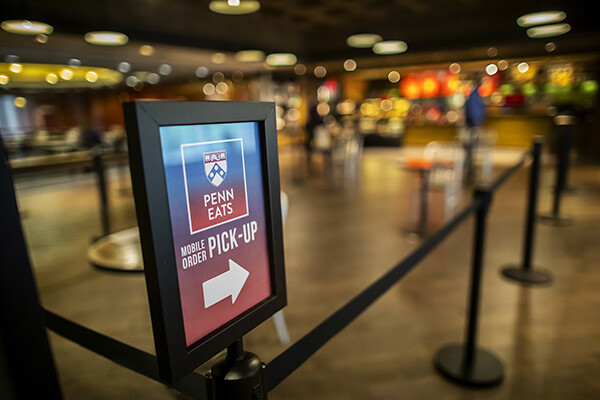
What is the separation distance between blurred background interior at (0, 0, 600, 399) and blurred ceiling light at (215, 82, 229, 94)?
75 millimetres

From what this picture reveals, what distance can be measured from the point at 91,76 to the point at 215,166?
10017 mm

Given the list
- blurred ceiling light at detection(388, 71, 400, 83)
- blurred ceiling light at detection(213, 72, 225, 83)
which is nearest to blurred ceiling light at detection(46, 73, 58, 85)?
blurred ceiling light at detection(213, 72, 225, 83)

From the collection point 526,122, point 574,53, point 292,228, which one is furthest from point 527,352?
point 526,122

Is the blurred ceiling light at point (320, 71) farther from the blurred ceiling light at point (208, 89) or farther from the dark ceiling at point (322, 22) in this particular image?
the blurred ceiling light at point (208, 89)

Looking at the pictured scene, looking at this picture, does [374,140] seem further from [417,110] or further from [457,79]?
[457,79]

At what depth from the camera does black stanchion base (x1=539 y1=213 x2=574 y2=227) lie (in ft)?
15.7

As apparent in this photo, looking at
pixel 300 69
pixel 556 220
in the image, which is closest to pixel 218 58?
pixel 300 69

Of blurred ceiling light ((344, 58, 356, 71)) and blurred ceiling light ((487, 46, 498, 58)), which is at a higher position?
blurred ceiling light ((344, 58, 356, 71))

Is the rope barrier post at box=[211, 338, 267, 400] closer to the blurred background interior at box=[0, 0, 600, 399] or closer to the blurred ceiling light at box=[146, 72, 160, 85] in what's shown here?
the blurred background interior at box=[0, 0, 600, 399]

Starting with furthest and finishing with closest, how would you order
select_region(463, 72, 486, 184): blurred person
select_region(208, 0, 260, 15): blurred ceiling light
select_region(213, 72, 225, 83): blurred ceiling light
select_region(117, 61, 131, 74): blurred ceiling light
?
select_region(213, 72, 225, 83): blurred ceiling light < select_region(117, 61, 131, 74): blurred ceiling light < select_region(463, 72, 486, 184): blurred person < select_region(208, 0, 260, 15): blurred ceiling light

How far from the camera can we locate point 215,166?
53 cm

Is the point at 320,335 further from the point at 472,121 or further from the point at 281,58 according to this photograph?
the point at 281,58

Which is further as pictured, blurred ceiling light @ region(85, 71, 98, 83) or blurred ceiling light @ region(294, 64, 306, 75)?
blurred ceiling light @ region(294, 64, 306, 75)

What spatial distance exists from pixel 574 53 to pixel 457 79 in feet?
11.7
